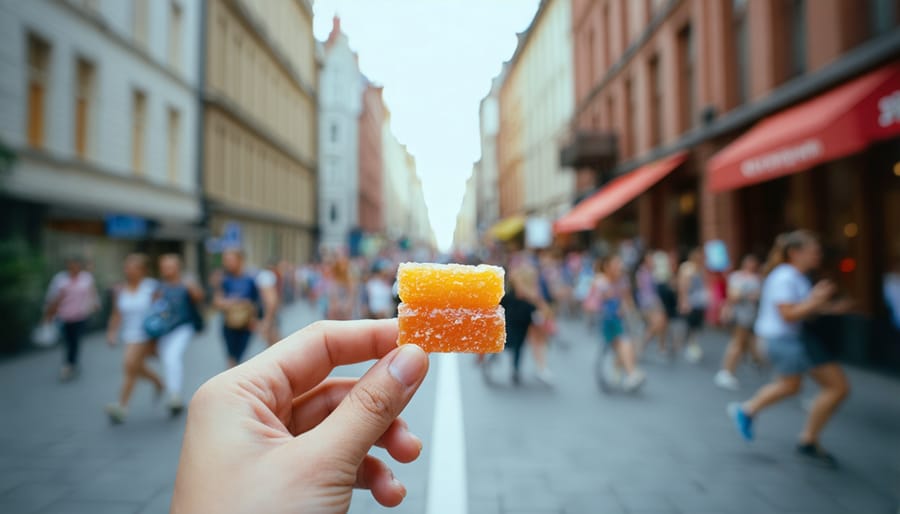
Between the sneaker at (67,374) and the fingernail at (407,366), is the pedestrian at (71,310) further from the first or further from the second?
the fingernail at (407,366)

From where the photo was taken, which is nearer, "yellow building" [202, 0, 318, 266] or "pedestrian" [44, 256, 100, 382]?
"pedestrian" [44, 256, 100, 382]

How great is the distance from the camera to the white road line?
14.0ft

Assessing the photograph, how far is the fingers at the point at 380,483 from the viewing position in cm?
189

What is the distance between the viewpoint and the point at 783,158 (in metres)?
9.86

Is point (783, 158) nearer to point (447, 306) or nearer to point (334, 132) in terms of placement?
point (447, 306)

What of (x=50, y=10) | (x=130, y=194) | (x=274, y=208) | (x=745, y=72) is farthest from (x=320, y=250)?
(x=745, y=72)

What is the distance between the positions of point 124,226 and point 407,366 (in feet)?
59.1

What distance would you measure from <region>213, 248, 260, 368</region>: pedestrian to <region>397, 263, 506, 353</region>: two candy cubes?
19.6ft

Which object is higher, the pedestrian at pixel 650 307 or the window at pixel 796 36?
the window at pixel 796 36

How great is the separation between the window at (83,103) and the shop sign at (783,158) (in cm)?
1699

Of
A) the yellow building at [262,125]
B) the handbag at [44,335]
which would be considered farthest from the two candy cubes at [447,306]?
the yellow building at [262,125]

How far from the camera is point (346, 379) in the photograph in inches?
83.5

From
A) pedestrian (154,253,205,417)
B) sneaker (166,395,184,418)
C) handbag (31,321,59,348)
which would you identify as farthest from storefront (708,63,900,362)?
handbag (31,321,59,348)

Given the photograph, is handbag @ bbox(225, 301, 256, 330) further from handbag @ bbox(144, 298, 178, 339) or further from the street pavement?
the street pavement
